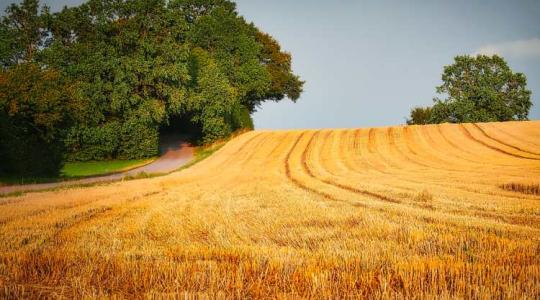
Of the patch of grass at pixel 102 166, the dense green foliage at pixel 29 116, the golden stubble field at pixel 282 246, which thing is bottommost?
the patch of grass at pixel 102 166

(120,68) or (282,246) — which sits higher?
(120,68)

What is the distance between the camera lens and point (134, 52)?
43.3 metres

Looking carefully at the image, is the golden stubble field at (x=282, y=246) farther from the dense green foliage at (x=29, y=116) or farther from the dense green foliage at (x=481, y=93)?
the dense green foliage at (x=481, y=93)

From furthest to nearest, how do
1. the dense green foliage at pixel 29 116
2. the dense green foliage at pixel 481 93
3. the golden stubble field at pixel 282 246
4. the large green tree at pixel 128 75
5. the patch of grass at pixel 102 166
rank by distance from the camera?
the dense green foliage at pixel 481 93 → the large green tree at pixel 128 75 → the patch of grass at pixel 102 166 → the dense green foliage at pixel 29 116 → the golden stubble field at pixel 282 246

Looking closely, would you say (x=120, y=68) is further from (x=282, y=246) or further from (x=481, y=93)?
(x=481, y=93)

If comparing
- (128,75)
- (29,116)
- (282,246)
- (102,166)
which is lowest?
(102,166)

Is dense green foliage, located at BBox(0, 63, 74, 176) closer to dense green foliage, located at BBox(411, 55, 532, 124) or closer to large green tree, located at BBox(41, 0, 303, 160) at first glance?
large green tree, located at BBox(41, 0, 303, 160)

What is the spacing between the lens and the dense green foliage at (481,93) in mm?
61844

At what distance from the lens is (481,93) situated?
62.2 m

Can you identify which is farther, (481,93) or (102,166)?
(481,93)

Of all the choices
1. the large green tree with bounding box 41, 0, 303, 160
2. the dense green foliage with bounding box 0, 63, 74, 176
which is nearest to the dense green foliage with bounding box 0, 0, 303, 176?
the large green tree with bounding box 41, 0, 303, 160

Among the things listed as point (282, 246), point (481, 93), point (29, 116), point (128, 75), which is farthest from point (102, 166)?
point (481, 93)

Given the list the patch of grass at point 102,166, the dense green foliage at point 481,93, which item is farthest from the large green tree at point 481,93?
the patch of grass at point 102,166

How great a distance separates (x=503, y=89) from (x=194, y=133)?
4798 centimetres
